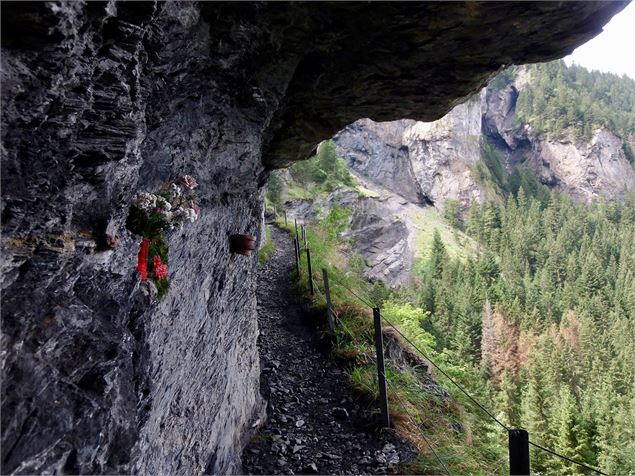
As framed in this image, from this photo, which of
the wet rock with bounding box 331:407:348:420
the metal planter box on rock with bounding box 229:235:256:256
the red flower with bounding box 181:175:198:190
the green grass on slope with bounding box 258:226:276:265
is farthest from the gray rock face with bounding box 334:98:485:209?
the red flower with bounding box 181:175:198:190

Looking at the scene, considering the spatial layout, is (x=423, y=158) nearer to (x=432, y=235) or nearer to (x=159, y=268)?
(x=432, y=235)

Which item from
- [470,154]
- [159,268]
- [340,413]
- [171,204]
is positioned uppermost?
[470,154]

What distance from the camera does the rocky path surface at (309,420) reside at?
633cm

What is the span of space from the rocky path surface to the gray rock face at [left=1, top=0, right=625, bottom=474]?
765 millimetres

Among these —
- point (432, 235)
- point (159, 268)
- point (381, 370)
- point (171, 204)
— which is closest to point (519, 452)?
point (159, 268)

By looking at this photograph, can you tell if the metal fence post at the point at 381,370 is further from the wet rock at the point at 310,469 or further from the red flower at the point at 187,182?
the red flower at the point at 187,182

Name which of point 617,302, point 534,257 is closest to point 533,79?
point 534,257

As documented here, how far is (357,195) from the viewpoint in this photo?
55.6 metres

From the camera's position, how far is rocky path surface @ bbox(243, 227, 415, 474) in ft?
20.8

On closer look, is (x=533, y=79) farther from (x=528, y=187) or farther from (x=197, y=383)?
(x=197, y=383)

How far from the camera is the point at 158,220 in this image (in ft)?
11.4

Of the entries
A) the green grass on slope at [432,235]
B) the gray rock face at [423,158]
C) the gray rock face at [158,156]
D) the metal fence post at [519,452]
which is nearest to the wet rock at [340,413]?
the gray rock face at [158,156]

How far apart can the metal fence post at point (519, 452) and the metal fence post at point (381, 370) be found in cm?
335

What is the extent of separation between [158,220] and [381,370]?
469 centimetres
